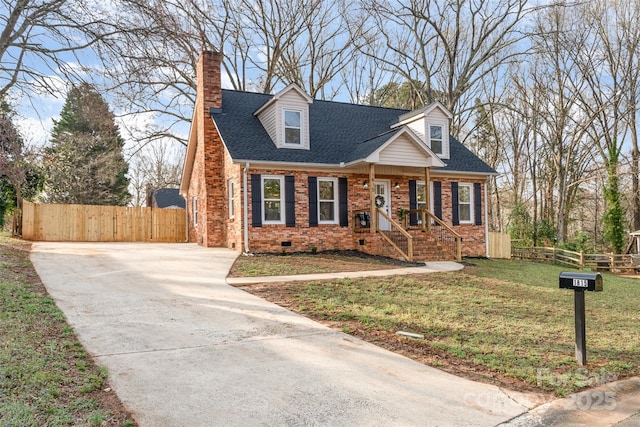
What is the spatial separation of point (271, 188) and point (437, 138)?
728 cm

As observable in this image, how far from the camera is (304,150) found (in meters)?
15.5

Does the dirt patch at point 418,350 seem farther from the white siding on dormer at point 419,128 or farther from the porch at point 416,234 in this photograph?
the white siding on dormer at point 419,128

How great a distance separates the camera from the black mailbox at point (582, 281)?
4900mm

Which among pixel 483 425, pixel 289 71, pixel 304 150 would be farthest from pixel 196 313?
pixel 289 71

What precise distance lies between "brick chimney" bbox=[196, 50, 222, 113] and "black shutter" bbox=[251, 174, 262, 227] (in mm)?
4049

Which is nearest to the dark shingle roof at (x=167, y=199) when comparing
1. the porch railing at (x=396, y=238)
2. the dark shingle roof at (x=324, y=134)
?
the dark shingle roof at (x=324, y=134)

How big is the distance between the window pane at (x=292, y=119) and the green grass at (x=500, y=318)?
24.3 ft

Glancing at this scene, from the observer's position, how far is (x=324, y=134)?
16750 millimetres

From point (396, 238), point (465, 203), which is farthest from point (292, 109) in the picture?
point (465, 203)

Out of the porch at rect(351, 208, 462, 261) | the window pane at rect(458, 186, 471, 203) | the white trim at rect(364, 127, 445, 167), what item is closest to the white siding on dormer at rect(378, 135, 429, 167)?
the white trim at rect(364, 127, 445, 167)

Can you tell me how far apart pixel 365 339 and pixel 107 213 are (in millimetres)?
18602

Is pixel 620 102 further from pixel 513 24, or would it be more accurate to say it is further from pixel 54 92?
pixel 54 92

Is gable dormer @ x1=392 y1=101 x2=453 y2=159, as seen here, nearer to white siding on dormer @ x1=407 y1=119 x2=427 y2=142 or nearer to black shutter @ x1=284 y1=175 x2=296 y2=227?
white siding on dormer @ x1=407 y1=119 x2=427 y2=142

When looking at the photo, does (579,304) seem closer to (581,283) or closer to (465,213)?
(581,283)
